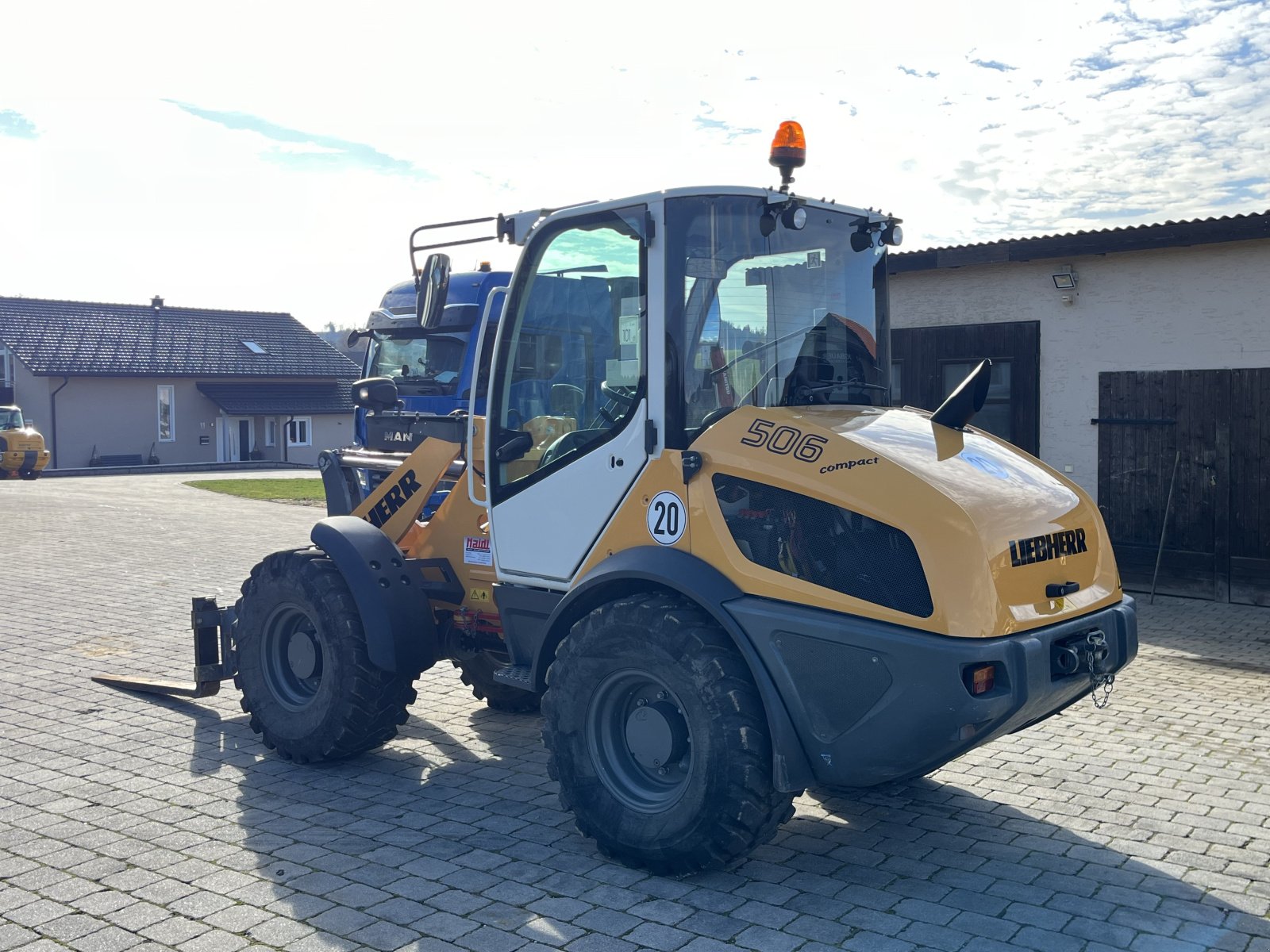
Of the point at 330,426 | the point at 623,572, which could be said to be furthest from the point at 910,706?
the point at 330,426

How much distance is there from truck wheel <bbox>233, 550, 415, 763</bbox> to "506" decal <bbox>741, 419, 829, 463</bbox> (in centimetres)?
248

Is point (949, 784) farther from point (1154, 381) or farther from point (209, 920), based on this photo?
point (1154, 381)

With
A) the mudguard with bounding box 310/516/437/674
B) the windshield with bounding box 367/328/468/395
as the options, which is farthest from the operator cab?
the mudguard with bounding box 310/516/437/674

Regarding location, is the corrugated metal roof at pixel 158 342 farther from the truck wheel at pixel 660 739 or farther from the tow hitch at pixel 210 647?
the truck wheel at pixel 660 739

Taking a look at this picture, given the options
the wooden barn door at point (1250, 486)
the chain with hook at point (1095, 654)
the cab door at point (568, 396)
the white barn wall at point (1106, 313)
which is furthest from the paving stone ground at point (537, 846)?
the white barn wall at point (1106, 313)

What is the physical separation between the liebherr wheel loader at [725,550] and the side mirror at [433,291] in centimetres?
2

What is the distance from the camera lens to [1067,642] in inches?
174

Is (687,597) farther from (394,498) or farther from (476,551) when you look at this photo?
(394,498)

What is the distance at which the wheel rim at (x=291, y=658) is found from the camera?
20.4 feet

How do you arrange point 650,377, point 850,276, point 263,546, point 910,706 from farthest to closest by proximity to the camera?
point 263,546, point 850,276, point 650,377, point 910,706

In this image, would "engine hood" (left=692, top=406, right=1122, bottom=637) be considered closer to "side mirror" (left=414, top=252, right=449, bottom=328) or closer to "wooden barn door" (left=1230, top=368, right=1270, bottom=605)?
"side mirror" (left=414, top=252, right=449, bottom=328)

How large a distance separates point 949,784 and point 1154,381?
7.10m

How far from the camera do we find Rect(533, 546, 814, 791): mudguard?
4.23m

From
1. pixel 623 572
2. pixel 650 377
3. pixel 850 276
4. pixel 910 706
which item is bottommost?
pixel 910 706
